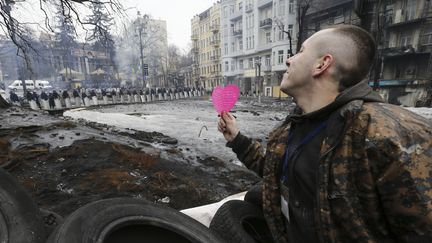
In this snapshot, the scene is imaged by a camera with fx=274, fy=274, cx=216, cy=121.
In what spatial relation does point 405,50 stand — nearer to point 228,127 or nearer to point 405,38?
point 405,38

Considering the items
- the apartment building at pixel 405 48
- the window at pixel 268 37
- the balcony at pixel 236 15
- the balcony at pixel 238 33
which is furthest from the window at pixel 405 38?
the balcony at pixel 236 15

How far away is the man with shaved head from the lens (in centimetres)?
119

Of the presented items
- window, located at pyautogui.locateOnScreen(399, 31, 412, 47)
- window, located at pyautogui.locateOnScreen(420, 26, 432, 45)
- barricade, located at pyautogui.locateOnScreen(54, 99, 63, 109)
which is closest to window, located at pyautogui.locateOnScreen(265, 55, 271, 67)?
window, located at pyautogui.locateOnScreen(399, 31, 412, 47)

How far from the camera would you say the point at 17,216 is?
187 centimetres

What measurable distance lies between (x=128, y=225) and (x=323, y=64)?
1699 mm

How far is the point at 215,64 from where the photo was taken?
2798 inches

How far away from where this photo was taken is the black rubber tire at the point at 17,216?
1.76 m

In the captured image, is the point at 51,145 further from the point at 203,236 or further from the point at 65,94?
the point at 65,94

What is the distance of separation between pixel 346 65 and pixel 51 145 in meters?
6.35

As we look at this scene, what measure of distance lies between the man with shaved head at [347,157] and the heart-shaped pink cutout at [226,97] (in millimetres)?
540

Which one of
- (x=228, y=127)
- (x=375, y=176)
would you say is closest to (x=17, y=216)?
(x=228, y=127)

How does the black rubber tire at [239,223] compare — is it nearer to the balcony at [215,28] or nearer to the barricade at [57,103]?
the barricade at [57,103]

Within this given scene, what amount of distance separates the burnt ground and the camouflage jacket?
2732mm

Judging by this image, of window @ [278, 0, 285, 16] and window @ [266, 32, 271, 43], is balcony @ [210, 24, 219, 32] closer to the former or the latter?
window @ [266, 32, 271, 43]
